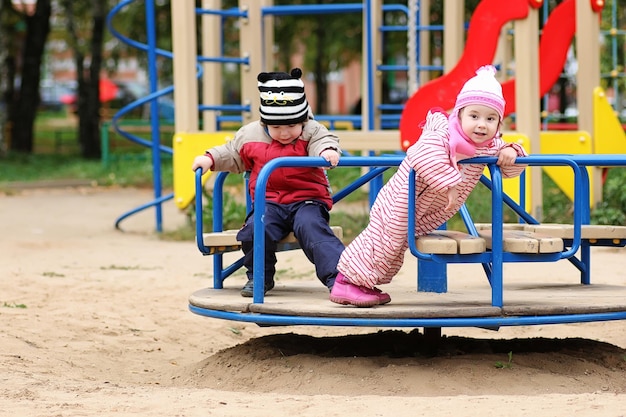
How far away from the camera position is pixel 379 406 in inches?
174

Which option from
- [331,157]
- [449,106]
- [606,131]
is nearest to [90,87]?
[606,131]

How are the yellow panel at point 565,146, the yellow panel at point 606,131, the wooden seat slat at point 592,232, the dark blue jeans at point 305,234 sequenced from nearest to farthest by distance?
the dark blue jeans at point 305,234, the wooden seat slat at point 592,232, the yellow panel at point 565,146, the yellow panel at point 606,131

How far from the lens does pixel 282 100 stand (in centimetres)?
543

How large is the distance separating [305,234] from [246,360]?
0.75 m

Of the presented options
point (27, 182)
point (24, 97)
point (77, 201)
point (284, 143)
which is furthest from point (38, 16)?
point (284, 143)

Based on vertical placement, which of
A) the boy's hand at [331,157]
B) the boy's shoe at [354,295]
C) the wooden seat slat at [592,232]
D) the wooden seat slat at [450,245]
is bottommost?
the boy's shoe at [354,295]

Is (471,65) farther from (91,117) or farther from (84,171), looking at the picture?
(91,117)

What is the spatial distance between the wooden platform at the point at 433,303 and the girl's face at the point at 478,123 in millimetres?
746

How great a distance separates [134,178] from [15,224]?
5611 millimetres

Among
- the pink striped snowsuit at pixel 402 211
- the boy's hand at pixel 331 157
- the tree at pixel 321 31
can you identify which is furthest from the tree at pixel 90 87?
the pink striped snowsuit at pixel 402 211

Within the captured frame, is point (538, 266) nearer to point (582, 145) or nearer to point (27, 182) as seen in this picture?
point (582, 145)

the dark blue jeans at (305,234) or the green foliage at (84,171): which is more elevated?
the dark blue jeans at (305,234)

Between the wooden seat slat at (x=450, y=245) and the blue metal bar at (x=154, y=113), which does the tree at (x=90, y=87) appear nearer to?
the blue metal bar at (x=154, y=113)

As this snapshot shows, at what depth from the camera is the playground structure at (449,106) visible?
16.3 ft
